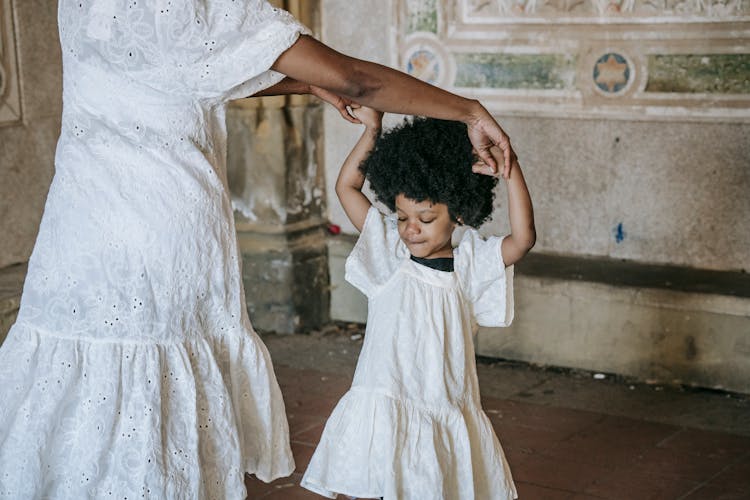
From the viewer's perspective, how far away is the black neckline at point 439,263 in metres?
3.47

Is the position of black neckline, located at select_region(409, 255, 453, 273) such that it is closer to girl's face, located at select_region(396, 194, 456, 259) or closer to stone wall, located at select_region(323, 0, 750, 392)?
girl's face, located at select_region(396, 194, 456, 259)

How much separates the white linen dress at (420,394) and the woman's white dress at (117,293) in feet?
2.41

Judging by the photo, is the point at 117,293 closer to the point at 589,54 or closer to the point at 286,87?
the point at 286,87

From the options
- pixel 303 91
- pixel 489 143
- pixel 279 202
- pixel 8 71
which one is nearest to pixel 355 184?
pixel 303 91

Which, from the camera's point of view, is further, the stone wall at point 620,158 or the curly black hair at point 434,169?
the stone wall at point 620,158

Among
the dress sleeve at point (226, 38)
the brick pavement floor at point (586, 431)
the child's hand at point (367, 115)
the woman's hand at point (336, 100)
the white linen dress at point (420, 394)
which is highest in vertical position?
the dress sleeve at point (226, 38)

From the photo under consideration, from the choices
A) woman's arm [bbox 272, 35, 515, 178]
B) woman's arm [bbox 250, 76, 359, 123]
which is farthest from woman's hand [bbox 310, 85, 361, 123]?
woman's arm [bbox 272, 35, 515, 178]

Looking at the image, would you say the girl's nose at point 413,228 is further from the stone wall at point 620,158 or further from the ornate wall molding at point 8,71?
the ornate wall molding at point 8,71

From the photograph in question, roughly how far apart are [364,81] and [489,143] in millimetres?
626

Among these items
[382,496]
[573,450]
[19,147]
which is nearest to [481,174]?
[382,496]

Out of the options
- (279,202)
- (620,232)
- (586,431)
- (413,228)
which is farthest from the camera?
(279,202)

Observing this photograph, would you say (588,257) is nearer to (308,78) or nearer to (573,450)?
(573,450)

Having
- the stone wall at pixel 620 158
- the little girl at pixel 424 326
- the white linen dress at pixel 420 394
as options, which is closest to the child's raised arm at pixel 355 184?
the little girl at pixel 424 326

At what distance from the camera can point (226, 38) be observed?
246 centimetres
